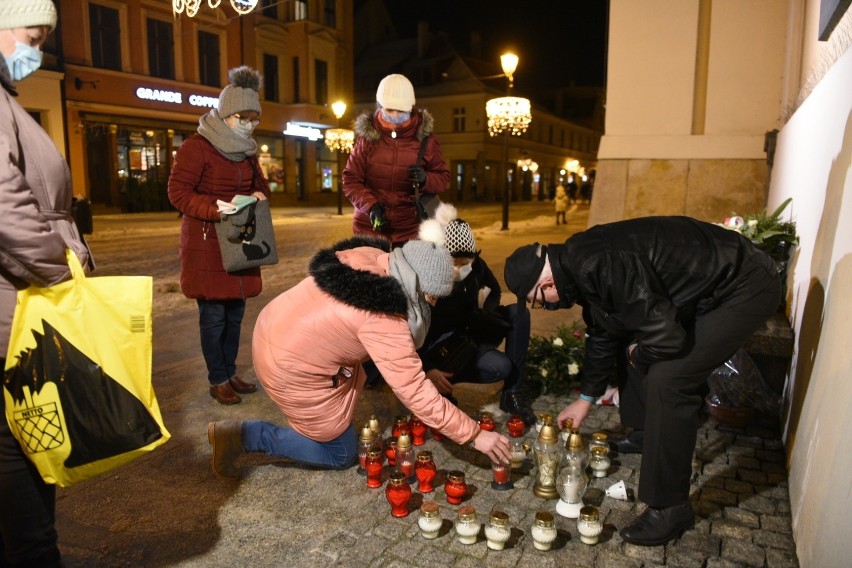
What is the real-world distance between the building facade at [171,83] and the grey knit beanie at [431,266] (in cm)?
2550

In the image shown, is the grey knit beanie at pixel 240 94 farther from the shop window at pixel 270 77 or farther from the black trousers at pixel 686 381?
the shop window at pixel 270 77

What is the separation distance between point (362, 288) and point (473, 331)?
1573 mm

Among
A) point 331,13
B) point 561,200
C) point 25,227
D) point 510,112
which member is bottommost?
point 561,200

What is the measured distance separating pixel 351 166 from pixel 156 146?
1044 inches

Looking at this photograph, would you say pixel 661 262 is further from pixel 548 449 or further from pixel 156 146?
pixel 156 146

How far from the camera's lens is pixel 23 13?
2.18 meters

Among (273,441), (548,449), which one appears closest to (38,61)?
Answer: (273,441)

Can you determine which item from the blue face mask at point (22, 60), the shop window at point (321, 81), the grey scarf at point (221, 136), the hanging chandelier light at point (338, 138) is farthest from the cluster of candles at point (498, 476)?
the shop window at point (321, 81)

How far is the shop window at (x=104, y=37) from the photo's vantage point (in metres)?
25.8

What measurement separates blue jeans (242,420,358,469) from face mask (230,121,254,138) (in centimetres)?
207

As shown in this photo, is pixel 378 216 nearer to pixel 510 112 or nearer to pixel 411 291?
pixel 411 291

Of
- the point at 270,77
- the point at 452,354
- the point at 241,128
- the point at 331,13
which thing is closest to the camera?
the point at 452,354

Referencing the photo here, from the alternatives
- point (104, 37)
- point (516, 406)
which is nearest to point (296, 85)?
point (104, 37)

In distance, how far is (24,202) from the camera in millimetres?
2084
